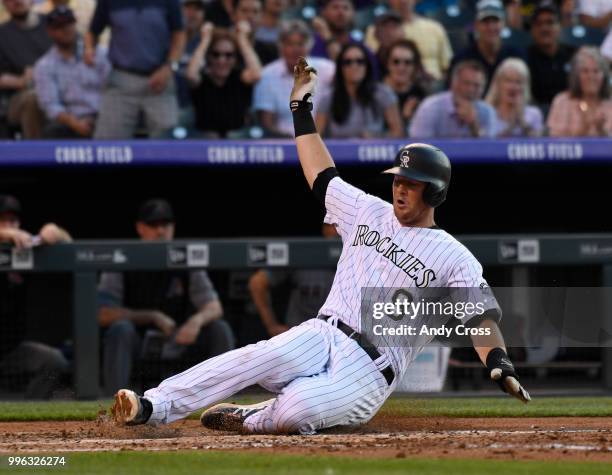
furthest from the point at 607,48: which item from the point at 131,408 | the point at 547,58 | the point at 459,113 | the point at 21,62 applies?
the point at 131,408

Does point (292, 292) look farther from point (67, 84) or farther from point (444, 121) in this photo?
point (67, 84)

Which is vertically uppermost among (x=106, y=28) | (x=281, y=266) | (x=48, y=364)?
(x=106, y=28)

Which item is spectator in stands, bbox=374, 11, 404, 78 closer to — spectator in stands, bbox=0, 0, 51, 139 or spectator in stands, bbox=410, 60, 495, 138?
spectator in stands, bbox=410, 60, 495, 138

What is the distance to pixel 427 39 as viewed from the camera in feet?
33.3

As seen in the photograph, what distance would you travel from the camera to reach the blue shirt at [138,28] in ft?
30.0

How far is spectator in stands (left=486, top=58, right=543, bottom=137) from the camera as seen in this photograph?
9250 mm

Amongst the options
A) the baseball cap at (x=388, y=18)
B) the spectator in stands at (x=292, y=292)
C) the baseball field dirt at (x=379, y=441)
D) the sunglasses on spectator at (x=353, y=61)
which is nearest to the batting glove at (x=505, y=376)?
the baseball field dirt at (x=379, y=441)

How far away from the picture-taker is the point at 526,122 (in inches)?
366

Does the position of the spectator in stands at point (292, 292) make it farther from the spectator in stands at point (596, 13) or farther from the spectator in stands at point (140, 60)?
the spectator in stands at point (596, 13)

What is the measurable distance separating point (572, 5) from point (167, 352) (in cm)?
533

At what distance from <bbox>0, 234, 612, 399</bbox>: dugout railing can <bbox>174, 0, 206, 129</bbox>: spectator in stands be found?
178 centimetres

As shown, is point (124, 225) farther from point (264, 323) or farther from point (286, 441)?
point (286, 441)

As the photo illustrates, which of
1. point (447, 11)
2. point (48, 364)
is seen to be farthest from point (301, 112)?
point (447, 11)

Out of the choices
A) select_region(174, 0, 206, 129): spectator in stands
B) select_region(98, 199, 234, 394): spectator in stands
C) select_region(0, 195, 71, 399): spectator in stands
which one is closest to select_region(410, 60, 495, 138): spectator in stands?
select_region(174, 0, 206, 129): spectator in stands
